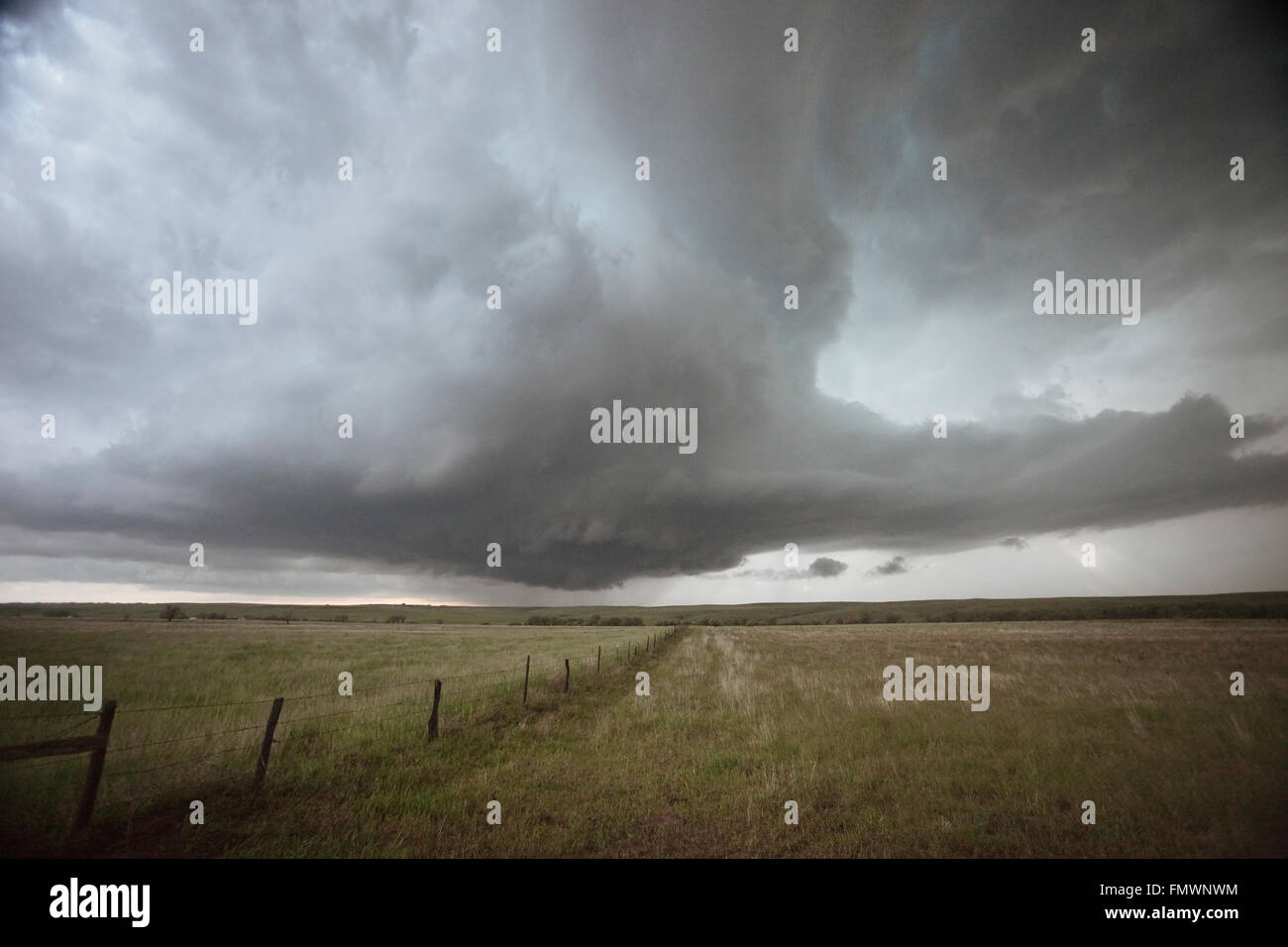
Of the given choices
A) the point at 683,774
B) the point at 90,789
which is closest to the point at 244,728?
the point at 90,789

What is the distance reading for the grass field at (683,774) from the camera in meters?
7.39

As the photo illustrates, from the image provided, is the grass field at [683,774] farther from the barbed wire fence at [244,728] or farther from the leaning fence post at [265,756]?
the leaning fence post at [265,756]

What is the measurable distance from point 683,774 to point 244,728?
29.1 ft

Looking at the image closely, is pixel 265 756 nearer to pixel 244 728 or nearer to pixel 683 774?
pixel 244 728

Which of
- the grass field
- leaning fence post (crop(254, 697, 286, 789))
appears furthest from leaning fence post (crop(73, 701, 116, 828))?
leaning fence post (crop(254, 697, 286, 789))

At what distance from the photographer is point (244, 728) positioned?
10984 mm

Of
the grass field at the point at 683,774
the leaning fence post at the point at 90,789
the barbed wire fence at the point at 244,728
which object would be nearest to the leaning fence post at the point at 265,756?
the barbed wire fence at the point at 244,728

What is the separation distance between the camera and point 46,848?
22.9ft

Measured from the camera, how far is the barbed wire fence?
740 cm

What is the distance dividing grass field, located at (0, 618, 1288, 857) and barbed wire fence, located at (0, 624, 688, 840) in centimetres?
10
